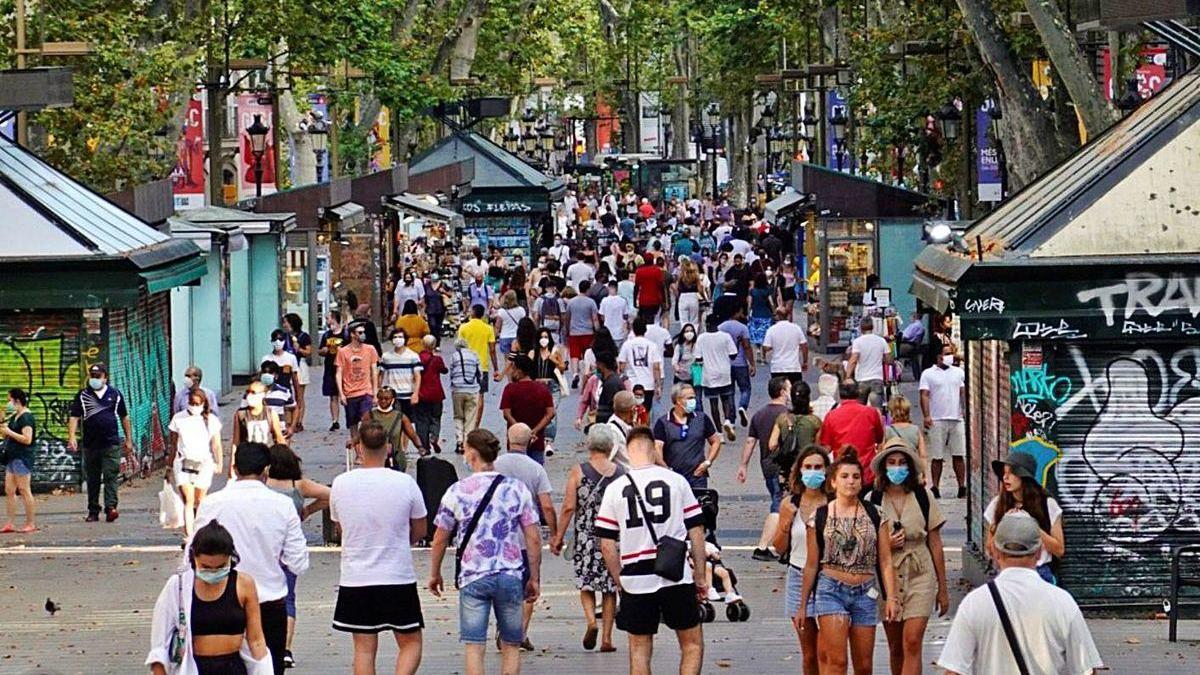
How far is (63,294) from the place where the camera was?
24.0m

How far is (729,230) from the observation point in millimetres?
58188

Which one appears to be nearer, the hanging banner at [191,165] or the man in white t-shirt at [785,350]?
the man in white t-shirt at [785,350]

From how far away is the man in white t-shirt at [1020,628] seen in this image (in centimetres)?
880

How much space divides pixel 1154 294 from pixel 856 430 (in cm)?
260

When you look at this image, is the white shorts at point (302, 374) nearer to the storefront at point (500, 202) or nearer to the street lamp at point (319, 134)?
the street lamp at point (319, 134)

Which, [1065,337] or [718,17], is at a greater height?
[718,17]

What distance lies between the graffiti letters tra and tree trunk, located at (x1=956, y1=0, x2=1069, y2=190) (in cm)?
1115

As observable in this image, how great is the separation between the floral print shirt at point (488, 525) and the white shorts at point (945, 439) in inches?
411

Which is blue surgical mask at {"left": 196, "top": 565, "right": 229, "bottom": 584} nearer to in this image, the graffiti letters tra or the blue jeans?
the graffiti letters tra

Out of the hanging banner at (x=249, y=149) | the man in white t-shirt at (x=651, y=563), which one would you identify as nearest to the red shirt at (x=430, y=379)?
the man in white t-shirt at (x=651, y=563)

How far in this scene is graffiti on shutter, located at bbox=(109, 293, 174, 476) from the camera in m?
25.4

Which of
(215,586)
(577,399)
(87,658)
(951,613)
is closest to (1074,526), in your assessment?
(951,613)

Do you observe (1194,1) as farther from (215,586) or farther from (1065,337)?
(215,586)

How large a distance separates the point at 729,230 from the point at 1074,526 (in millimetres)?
42231
